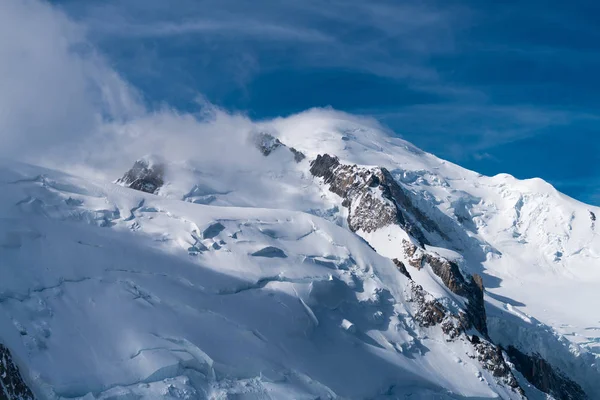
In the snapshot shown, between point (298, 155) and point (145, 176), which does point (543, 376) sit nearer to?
point (298, 155)

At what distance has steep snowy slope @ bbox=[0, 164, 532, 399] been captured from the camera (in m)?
54.0

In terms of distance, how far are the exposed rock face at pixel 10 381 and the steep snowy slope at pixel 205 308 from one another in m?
1.97

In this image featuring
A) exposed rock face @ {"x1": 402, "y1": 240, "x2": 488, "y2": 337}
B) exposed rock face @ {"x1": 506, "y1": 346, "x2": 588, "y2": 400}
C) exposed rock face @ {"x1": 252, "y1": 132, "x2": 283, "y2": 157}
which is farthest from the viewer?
exposed rock face @ {"x1": 252, "y1": 132, "x2": 283, "y2": 157}

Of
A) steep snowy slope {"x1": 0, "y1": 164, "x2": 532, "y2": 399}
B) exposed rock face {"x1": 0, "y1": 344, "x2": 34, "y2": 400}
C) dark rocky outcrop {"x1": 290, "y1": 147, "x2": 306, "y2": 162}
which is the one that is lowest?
exposed rock face {"x1": 0, "y1": 344, "x2": 34, "y2": 400}

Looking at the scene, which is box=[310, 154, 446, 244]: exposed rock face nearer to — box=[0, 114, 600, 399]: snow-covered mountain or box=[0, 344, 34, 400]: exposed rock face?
box=[0, 114, 600, 399]: snow-covered mountain

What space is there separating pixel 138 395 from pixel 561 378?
81.4m

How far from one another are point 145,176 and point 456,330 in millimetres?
76214

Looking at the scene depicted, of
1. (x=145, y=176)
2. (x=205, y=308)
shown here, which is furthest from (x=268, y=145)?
(x=205, y=308)

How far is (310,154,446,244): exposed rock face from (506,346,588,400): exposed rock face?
23.8 metres

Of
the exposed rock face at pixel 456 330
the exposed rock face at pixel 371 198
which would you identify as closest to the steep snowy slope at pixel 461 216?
the exposed rock face at pixel 371 198

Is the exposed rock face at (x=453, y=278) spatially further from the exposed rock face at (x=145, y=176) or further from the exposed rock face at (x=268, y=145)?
the exposed rock face at (x=268, y=145)

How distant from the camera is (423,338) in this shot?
76938 mm

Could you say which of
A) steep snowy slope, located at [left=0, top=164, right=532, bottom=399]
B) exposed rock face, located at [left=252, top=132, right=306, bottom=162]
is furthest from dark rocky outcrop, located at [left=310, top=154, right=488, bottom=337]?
steep snowy slope, located at [left=0, top=164, right=532, bottom=399]

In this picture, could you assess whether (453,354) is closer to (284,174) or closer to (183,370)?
(183,370)
